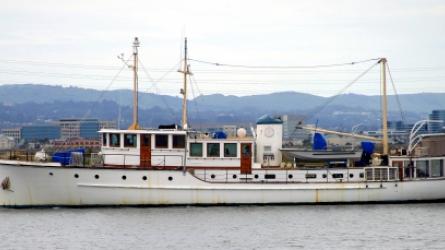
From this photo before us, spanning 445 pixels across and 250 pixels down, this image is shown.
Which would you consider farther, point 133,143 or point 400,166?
point 400,166

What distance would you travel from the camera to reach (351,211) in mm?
48625

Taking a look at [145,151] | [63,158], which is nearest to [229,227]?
[145,151]

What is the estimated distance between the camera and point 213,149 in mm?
50219

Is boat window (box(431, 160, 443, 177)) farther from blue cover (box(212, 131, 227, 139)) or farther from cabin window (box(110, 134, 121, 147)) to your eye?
cabin window (box(110, 134, 121, 147))

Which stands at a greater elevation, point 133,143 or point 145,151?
point 133,143

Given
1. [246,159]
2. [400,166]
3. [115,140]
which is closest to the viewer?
[115,140]

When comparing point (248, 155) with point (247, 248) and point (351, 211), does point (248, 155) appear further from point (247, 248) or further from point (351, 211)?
point (247, 248)

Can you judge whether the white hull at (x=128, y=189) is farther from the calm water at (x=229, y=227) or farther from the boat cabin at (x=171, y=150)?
the boat cabin at (x=171, y=150)

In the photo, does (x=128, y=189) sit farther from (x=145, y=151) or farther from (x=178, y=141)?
(x=178, y=141)

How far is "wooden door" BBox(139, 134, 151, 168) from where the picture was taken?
163ft

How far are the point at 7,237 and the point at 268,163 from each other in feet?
50.1

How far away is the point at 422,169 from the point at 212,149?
34.4 ft

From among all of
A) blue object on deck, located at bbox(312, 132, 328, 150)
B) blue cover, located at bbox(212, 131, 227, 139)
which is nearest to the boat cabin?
blue cover, located at bbox(212, 131, 227, 139)

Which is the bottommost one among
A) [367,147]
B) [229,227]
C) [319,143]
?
[229,227]
